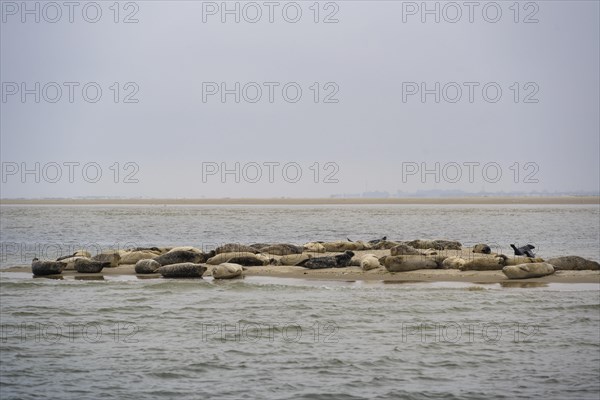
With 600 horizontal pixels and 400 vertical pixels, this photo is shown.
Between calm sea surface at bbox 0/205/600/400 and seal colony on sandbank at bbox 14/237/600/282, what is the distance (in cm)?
126

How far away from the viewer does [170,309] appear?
51.8ft

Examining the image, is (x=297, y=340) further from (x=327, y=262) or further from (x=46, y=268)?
(x=46, y=268)

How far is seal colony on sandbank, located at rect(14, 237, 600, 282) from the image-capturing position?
20.3m

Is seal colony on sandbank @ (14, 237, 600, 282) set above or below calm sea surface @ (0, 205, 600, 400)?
above

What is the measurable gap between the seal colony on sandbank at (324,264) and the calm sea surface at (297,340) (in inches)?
49.5

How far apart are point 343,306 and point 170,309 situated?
142 inches

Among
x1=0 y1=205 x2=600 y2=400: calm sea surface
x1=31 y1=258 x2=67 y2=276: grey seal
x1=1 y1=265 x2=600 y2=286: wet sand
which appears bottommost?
x1=0 y1=205 x2=600 y2=400: calm sea surface

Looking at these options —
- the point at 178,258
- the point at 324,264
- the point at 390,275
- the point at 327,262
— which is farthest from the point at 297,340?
the point at 178,258

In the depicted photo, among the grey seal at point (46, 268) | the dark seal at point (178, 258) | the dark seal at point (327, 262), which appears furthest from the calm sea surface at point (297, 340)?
the dark seal at point (178, 258)

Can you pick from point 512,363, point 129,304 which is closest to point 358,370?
point 512,363

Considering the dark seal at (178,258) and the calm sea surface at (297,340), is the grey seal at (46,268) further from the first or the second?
the dark seal at (178,258)

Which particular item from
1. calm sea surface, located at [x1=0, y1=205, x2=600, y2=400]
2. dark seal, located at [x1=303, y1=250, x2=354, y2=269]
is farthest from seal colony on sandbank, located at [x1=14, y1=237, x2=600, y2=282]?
calm sea surface, located at [x1=0, y1=205, x2=600, y2=400]

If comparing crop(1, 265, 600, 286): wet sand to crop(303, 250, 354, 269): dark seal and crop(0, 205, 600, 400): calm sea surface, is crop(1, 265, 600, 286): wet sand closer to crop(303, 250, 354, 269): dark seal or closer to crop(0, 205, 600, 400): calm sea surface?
crop(303, 250, 354, 269): dark seal

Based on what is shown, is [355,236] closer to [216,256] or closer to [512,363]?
[216,256]
